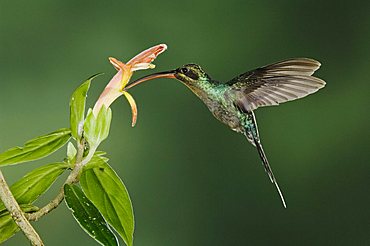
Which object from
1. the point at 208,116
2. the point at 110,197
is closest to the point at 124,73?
the point at 110,197

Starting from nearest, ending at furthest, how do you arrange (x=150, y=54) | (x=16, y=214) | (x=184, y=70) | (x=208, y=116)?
1. (x=16, y=214)
2. (x=150, y=54)
3. (x=184, y=70)
4. (x=208, y=116)

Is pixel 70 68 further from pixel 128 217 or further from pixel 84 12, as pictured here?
pixel 128 217

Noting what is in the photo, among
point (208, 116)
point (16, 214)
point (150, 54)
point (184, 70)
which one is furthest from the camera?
point (208, 116)

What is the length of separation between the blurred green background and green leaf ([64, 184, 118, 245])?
106 cm

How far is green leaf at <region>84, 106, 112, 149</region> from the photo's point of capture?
0.62 metres

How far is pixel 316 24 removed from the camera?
1788mm

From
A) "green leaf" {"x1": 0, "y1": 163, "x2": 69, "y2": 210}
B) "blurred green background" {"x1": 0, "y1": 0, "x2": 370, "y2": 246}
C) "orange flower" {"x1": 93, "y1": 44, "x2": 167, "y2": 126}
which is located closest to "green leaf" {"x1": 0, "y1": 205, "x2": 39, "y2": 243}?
"green leaf" {"x1": 0, "y1": 163, "x2": 69, "y2": 210}

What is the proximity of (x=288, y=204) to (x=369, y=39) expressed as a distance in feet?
1.61

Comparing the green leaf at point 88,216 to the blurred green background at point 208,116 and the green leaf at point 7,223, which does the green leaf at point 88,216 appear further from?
the blurred green background at point 208,116

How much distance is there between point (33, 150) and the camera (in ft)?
1.99

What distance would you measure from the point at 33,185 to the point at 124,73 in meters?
0.15

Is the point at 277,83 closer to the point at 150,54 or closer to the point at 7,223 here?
the point at 150,54

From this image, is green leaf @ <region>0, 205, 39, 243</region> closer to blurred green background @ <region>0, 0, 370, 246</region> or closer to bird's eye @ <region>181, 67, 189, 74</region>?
bird's eye @ <region>181, 67, 189, 74</region>

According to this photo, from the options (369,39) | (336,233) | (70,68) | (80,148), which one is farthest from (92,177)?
(369,39)
